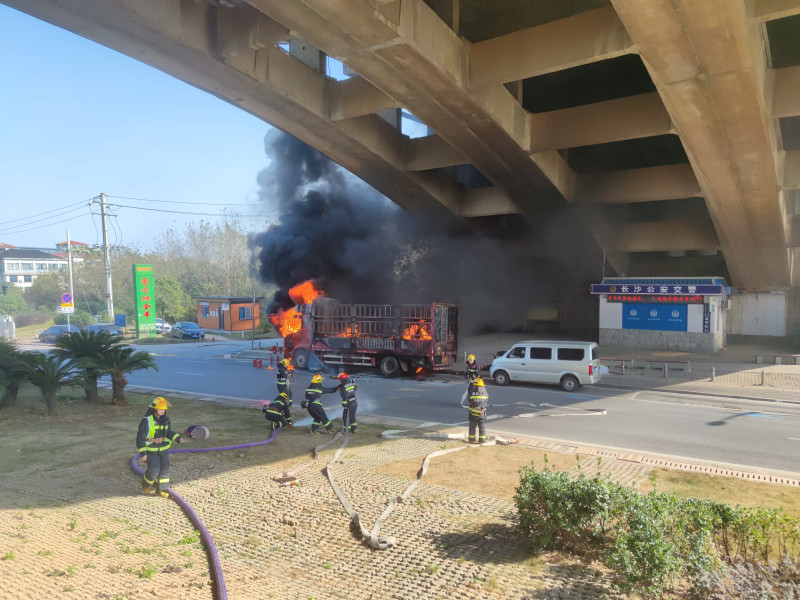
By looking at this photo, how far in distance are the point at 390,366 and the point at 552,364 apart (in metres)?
6.27

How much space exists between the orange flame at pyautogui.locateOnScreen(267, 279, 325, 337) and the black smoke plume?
100 cm

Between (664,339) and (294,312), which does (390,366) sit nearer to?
(294,312)

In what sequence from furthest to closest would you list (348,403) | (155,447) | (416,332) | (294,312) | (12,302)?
(12,302) < (294,312) < (416,332) < (348,403) < (155,447)

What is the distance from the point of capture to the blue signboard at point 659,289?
2394cm

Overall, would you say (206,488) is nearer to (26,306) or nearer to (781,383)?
(781,383)

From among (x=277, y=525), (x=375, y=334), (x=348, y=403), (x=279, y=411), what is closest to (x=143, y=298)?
(x=375, y=334)

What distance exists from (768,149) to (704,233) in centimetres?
1000

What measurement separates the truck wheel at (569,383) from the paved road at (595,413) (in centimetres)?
26

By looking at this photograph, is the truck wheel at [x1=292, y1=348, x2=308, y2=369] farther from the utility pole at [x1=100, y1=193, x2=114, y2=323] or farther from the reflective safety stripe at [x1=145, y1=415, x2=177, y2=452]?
the utility pole at [x1=100, y1=193, x2=114, y2=323]

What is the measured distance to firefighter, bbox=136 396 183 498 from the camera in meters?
7.63

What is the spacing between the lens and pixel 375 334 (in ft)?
68.7

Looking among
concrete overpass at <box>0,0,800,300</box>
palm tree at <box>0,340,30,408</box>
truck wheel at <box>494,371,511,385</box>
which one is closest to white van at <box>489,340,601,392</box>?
truck wheel at <box>494,371,511,385</box>

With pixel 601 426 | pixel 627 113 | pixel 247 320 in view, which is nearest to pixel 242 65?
pixel 627 113

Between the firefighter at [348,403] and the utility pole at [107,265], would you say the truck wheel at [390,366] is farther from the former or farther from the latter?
the utility pole at [107,265]
